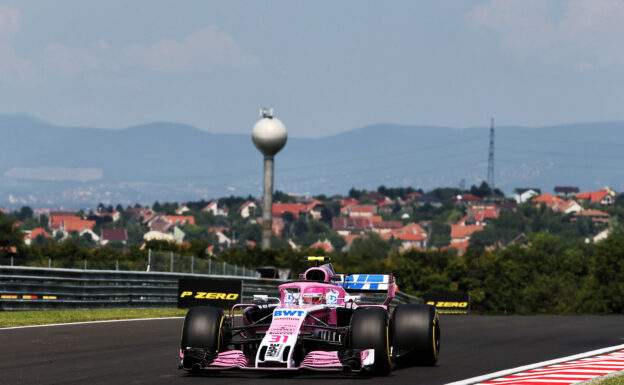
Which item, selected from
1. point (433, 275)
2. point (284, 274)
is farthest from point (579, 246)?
point (284, 274)

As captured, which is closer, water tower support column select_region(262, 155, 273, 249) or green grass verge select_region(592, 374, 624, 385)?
green grass verge select_region(592, 374, 624, 385)

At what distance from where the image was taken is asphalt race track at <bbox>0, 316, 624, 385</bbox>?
548 inches

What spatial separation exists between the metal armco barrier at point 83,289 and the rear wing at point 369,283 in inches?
515

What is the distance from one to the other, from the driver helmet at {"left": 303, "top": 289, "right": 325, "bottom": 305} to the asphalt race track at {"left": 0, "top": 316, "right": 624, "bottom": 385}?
1.74 m

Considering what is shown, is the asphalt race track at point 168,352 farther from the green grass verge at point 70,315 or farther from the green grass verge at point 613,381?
the green grass verge at point 613,381

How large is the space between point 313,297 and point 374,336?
2231 mm

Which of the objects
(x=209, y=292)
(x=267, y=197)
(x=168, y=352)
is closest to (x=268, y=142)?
(x=267, y=197)

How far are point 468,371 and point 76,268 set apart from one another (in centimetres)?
1960

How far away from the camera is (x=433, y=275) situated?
389ft

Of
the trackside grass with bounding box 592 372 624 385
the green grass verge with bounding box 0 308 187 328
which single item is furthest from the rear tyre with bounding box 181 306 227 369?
the green grass verge with bounding box 0 308 187 328

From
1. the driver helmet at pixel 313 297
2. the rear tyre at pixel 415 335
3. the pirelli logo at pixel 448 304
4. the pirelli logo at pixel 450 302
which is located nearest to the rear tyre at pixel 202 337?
the driver helmet at pixel 313 297

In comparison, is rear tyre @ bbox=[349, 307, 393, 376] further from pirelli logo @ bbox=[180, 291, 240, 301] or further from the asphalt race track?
pirelli logo @ bbox=[180, 291, 240, 301]

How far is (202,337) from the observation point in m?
14.6

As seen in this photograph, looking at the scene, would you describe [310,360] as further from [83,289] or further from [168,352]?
[83,289]
